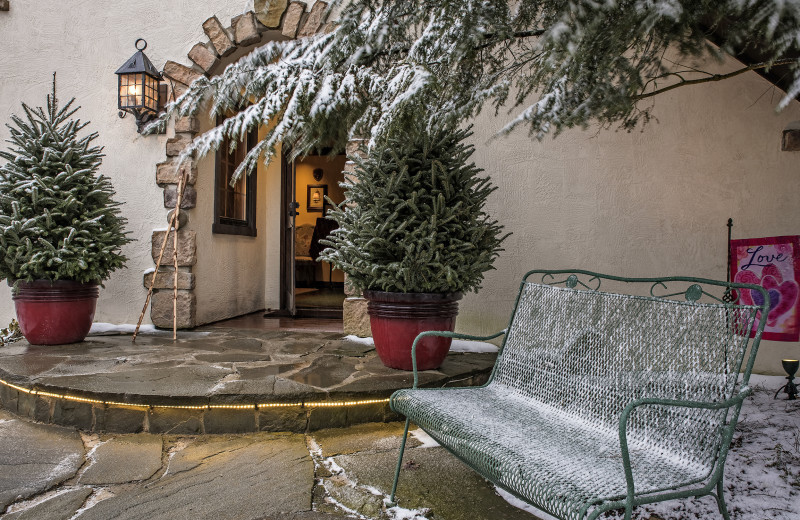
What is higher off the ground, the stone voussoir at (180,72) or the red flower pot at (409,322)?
the stone voussoir at (180,72)

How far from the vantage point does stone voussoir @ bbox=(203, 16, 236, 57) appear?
4.92 meters

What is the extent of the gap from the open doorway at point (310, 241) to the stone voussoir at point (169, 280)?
1398 mm

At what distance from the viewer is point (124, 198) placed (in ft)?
16.7

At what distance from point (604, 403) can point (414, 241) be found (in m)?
1.59

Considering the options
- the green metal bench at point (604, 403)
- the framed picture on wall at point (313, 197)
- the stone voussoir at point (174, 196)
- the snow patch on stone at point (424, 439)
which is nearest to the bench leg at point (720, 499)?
the green metal bench at point (604, 403)

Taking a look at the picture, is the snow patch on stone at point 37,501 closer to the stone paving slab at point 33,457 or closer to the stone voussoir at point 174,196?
the stone paving slab at point 33,457

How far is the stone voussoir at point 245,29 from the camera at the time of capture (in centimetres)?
482

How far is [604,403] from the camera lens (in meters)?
1.88

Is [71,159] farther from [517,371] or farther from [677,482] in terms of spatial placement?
[677,482]

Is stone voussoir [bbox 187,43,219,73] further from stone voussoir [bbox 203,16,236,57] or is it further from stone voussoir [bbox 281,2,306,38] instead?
stone voussoir [bbox 281,2,306,38]

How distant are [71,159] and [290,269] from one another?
2.74m

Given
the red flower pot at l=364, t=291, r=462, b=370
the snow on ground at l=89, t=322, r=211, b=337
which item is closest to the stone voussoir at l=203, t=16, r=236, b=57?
the snow on ground at l=89, t=322, r=211, b=337

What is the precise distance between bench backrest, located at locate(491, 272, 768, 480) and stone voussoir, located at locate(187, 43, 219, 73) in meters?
3.89

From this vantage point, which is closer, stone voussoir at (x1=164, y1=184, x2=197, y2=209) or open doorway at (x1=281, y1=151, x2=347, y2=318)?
stone voussoir at (x1=164, y1=184, x2=197, y2=209)
